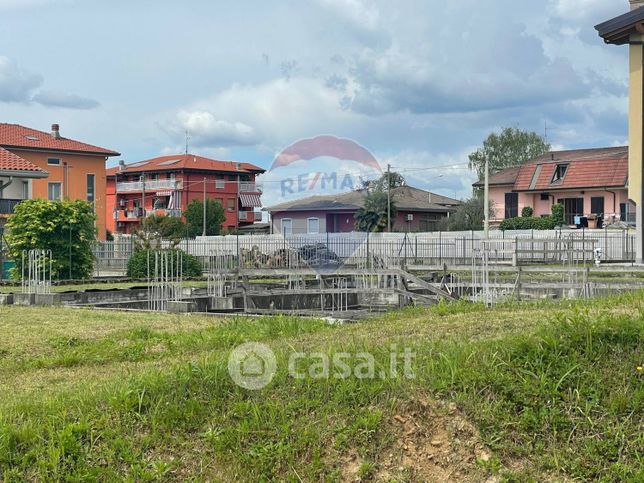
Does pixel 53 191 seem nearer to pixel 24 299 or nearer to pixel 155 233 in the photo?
pixel 155 233

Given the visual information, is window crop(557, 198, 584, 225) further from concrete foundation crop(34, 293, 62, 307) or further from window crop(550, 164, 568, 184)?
concrete foundation crop(34, 293, 62, 307)

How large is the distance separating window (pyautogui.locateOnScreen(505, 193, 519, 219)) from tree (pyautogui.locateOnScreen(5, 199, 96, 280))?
1513 inches

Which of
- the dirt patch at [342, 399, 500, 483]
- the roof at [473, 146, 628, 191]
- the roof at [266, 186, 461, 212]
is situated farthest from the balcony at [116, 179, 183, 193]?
the dirt patch at [342, 399, 500, 483]

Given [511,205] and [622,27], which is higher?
[622,27]

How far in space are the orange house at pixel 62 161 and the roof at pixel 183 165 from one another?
17.0 meters

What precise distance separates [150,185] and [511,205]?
3593cm

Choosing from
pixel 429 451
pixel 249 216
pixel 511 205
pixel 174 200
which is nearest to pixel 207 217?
pixel 174 200

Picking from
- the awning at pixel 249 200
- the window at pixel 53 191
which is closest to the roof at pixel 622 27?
the window at pixel 53 191

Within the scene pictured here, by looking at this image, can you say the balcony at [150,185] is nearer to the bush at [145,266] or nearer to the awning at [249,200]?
the awning at [249,200]

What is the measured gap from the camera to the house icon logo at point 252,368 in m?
7.00

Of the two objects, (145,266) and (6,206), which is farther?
(6,206)

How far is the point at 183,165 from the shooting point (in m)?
80.8

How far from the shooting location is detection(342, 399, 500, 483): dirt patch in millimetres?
5910

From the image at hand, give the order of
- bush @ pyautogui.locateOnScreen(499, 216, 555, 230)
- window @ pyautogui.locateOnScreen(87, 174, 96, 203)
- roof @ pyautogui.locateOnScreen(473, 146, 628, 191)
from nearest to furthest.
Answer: roof @ pyautogui.locateOnScreen(473, 146, 628, 191) → bush @ pyautogui.locateOnScreen(499, 216, 555, 230) → window @ pyautogui.locateOnScreen(87, 174, 96, 203)
